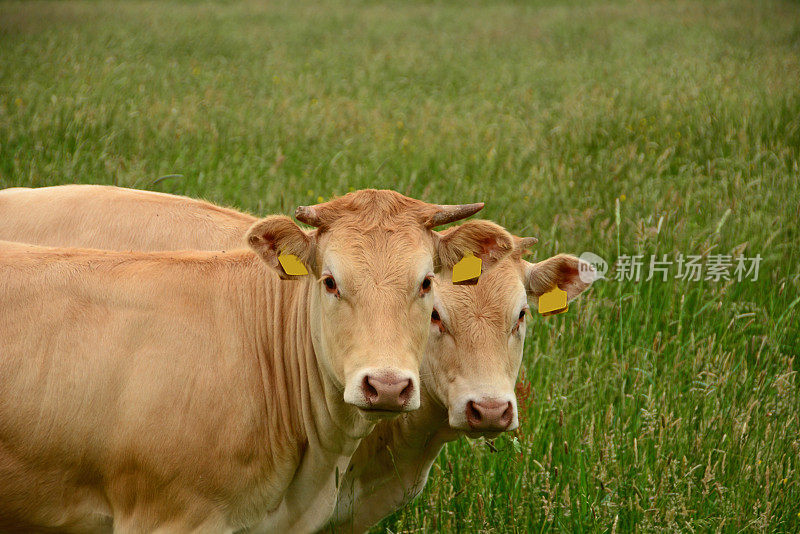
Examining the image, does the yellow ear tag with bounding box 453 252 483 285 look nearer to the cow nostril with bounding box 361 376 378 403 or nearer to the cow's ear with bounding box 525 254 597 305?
the cow's ear with bounding box 525 254 597 305

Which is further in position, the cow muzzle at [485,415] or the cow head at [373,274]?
the cow muzzle at [485,415]

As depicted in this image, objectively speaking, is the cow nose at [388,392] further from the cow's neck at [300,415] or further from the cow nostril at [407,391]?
the cow's neck at [300,415]

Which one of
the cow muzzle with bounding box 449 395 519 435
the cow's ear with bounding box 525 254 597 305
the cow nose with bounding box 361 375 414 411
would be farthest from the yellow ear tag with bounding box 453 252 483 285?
the cow nose with bounding box 361 375 414 411

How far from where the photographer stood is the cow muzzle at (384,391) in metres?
3.29

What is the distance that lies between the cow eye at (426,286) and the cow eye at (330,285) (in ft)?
1.19

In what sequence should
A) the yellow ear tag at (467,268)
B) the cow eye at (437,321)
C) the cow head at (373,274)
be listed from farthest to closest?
the cow eye at (437,321) → the yellow ear tag at (467,268) → the cow head at (373,274)

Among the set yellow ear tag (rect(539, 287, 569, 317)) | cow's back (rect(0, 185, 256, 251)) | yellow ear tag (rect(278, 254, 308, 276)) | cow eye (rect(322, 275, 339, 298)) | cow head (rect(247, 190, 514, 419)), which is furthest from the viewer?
cow's back (rect(0, 185, 256, 251))

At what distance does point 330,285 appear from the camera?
3754mm

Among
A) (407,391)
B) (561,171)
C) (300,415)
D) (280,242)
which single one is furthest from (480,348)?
(561,171)

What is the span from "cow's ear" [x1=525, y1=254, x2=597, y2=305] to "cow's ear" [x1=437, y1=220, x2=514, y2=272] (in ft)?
2.50

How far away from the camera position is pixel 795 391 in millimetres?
5727

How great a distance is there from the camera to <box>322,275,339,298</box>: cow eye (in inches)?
146

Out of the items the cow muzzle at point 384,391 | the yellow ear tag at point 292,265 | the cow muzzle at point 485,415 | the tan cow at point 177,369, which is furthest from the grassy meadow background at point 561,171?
the yellow ear tag at point 292,265

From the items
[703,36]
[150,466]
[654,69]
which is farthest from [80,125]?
[703,36]
